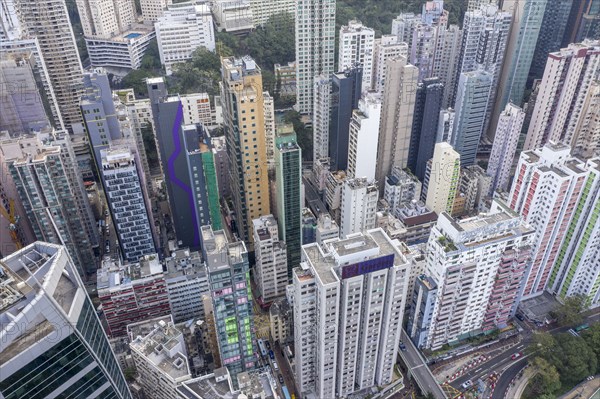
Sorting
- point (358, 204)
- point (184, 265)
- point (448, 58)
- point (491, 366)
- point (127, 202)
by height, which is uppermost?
point (448, 58)

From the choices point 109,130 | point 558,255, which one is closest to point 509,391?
point 558,255

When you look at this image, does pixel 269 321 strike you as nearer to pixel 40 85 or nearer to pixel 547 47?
pixel 40 85

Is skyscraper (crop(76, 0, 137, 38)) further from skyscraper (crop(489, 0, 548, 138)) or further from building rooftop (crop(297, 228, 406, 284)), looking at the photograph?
building rooftop (crop(297, 228, 406, 284))

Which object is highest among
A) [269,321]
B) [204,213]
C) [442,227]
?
[442,227]

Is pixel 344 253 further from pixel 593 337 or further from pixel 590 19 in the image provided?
pixel 590 19

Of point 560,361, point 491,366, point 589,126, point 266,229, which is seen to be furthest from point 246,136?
point 589,126
